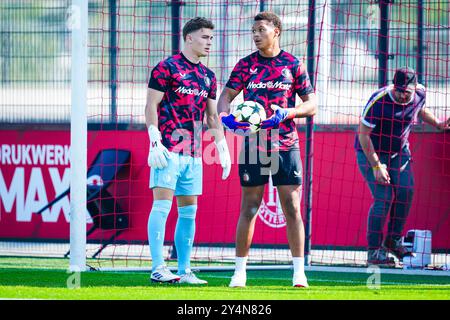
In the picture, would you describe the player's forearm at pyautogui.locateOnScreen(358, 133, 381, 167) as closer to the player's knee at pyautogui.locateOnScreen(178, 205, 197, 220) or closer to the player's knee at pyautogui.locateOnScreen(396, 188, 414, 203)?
the player's knee at pyautogui.locateOnScreen(396, 188, 414, 203)

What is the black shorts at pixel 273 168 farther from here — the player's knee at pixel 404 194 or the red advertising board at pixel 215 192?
the red advertising board at pixel 215 192

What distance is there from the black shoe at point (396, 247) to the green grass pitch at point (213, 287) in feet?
2.48

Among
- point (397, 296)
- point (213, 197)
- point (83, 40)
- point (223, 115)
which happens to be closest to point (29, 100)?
point (213, 197)

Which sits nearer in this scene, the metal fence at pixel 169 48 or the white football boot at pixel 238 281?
the white football boot at pixel 238 281

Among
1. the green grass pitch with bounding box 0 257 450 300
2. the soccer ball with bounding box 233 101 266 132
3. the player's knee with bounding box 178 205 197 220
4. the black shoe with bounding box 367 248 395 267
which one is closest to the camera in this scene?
the green grass pitch with bounding box 0 257 450 300

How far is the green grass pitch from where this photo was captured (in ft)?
22.0

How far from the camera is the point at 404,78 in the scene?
29.7ft

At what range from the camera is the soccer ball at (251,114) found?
7.29 metres

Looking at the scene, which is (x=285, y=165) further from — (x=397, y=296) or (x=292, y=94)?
(x=397, y=296)

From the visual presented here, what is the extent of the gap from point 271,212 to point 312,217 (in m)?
0.44

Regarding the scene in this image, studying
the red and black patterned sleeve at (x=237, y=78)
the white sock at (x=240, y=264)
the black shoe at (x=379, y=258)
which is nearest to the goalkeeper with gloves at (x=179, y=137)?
the red and black patterned sleeve at (x=237, y=78)

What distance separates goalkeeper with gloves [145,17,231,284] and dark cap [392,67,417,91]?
2.04 m

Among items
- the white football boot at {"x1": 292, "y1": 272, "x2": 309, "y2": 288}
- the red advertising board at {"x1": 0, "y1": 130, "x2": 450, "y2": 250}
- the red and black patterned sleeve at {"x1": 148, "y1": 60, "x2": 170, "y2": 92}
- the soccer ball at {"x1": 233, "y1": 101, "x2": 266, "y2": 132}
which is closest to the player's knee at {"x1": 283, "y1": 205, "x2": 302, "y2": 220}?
the white football boot at {"x1": 292, "y1": 272, "x2": 309, "y2": 288}

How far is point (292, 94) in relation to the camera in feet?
25.0
